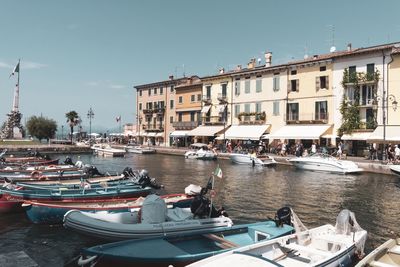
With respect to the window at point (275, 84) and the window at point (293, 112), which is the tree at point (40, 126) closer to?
the window at point (275, 84)

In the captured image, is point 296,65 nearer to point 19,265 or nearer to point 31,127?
point 19,265

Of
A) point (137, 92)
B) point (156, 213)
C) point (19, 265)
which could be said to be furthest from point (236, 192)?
point (137, 92)

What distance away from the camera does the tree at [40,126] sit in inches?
2968

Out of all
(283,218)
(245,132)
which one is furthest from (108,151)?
(283,218)

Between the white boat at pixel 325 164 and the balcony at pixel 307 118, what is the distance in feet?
31.9

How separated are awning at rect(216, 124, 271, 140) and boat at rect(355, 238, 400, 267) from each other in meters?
38.3

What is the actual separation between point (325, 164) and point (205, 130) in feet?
86.8

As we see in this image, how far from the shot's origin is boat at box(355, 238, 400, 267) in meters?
8.08

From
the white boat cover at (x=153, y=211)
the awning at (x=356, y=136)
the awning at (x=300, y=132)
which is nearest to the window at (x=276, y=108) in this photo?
the awning at (x=300, y=132)

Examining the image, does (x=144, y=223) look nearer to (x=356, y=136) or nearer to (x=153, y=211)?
(x=153, y=211)

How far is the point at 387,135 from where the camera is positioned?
3603 centimetres

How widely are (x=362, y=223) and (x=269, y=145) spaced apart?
33.3 m

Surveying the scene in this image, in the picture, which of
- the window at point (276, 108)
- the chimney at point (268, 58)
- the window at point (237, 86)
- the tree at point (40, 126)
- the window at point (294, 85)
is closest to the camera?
the window at point (294, 85)

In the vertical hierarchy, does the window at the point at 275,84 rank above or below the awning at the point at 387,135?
above
